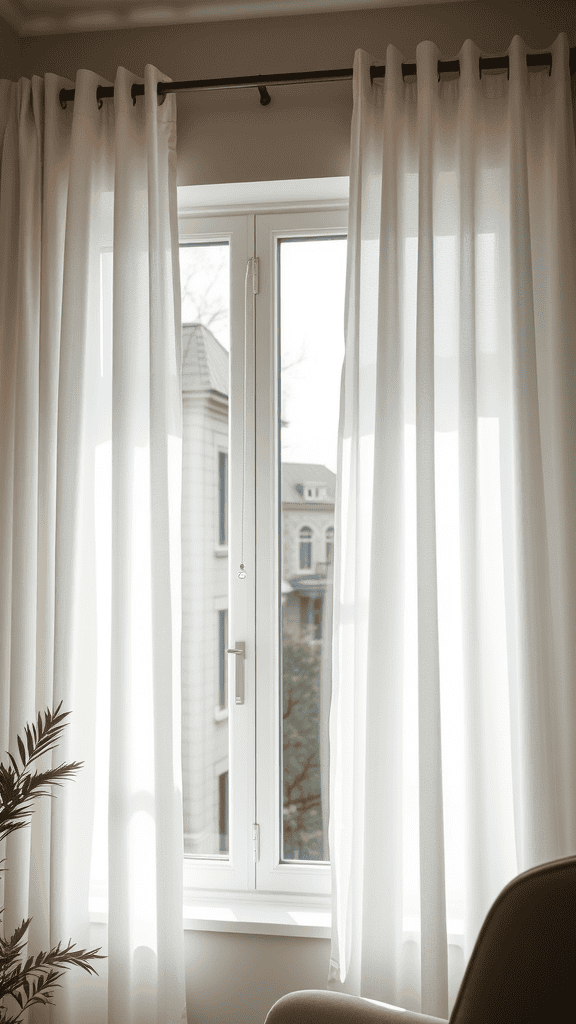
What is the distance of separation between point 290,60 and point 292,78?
175 mm

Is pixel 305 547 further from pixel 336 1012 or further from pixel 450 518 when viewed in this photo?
pixel 336 1012

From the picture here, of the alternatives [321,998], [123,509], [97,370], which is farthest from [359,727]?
[97,370]

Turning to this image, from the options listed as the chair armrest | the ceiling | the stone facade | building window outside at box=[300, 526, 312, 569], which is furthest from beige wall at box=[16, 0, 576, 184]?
the chair armrest

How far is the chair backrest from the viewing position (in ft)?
3.73

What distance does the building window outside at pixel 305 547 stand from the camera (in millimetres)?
2186

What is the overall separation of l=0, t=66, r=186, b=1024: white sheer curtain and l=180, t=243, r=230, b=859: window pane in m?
0.24

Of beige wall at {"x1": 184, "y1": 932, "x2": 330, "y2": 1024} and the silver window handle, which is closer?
beige wall at {"x1": 184, "y1": 932, "x2": 330, "y2": 1024}

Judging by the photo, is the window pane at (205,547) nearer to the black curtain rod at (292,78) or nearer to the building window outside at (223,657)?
the building window outside at (223,657)

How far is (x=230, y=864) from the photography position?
7.04 feet

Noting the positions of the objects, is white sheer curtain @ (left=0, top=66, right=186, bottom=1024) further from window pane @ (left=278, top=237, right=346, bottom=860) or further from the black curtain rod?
window pane @ (left=278, top=237, right=346, bottom=860)

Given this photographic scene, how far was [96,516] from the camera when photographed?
205cm

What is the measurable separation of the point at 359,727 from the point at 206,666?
55 centimetres

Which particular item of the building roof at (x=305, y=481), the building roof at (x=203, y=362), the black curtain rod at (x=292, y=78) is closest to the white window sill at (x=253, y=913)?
the building roof at (x=305, y=481)

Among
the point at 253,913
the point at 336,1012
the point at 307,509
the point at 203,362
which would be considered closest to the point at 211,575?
the point at 307,509
